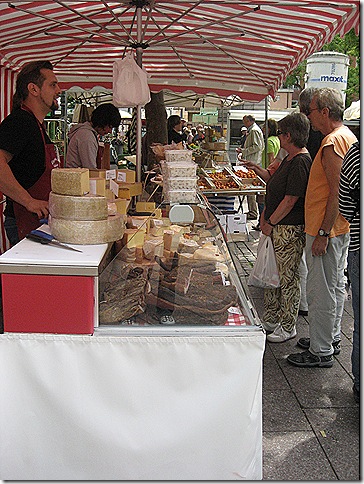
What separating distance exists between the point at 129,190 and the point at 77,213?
1.66 meters

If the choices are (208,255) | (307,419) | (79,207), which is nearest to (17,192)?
(79,207)

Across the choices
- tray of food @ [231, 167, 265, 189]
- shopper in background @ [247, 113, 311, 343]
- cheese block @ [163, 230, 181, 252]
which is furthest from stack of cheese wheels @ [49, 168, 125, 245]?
tray of food @ [231, 167, 265, 189]

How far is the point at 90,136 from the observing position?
5.19 meters

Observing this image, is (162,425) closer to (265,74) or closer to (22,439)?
(22,439)

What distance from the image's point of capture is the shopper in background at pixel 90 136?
517 cm

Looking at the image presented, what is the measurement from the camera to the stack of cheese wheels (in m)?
2.52

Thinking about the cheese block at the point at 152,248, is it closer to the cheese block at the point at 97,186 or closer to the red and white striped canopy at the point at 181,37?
the cheese block at the point at 97,186

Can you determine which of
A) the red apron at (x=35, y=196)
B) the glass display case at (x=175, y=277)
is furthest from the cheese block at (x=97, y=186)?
the red apron at (x=35, y=196)

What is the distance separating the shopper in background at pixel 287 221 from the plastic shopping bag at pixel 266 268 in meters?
0.06

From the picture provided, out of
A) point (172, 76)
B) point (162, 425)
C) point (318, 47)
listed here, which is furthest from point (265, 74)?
point (162, 425)

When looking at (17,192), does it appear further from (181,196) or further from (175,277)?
(175,277)

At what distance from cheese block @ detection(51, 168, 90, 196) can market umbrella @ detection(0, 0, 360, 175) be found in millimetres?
1848

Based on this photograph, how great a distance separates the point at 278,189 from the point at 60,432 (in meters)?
2.75

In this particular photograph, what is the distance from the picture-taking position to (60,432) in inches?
94.4
